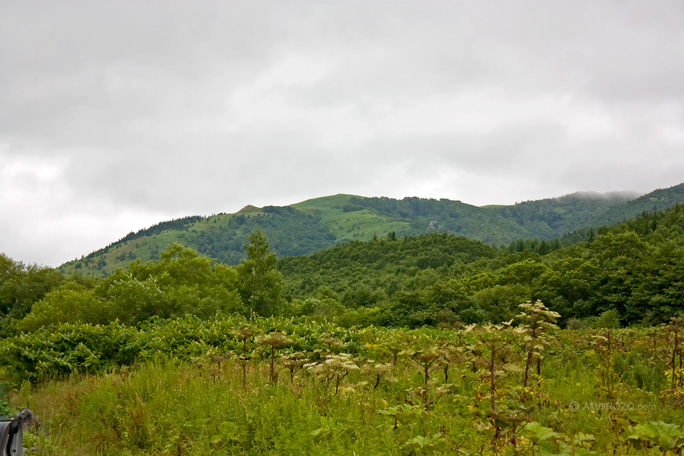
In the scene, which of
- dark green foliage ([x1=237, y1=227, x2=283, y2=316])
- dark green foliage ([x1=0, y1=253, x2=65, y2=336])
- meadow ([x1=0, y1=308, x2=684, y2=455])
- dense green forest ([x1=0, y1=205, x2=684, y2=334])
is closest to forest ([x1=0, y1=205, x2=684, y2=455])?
meadow ([x1=0, y1=308, x2=684, y2=455])

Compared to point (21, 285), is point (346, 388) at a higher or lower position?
lower

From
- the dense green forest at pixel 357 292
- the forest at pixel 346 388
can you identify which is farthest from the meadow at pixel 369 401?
the dense green forest at pixel 357 292

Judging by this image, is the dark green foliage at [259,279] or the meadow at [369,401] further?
the dark green foliage at [259,279]

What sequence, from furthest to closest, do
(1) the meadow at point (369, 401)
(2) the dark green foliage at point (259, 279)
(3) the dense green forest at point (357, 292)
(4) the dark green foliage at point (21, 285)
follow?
(4) the dark green foliage at point (21, 285) → (2) the dark green foliage at point (259, 279) → (3) the dense green forest at point (357, 292) → (1) the meadow at point (369, 401)

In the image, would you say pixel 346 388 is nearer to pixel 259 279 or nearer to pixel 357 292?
pixel 259 279

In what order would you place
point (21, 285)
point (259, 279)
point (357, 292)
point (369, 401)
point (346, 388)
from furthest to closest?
point (357, 292) → point (21, 285) → point (259, 279) → point (346, 388) → point (369, 401)

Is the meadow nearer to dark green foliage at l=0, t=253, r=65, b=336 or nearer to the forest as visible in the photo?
the forest

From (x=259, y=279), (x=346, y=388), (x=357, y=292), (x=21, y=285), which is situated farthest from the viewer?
(x=357, y=292)

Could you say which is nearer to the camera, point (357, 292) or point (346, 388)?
point (346, 388)

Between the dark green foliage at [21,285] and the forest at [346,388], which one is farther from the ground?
the dark green foliage at [21,285]

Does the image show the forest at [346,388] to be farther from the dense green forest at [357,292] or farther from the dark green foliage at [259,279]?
the dark green foliage at [259,279]

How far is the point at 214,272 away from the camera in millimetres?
45031

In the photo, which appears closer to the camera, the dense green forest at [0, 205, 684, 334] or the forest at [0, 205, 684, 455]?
the forest at [0, 205, 684, 455]

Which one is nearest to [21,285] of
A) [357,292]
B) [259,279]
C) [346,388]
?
[259,279]
